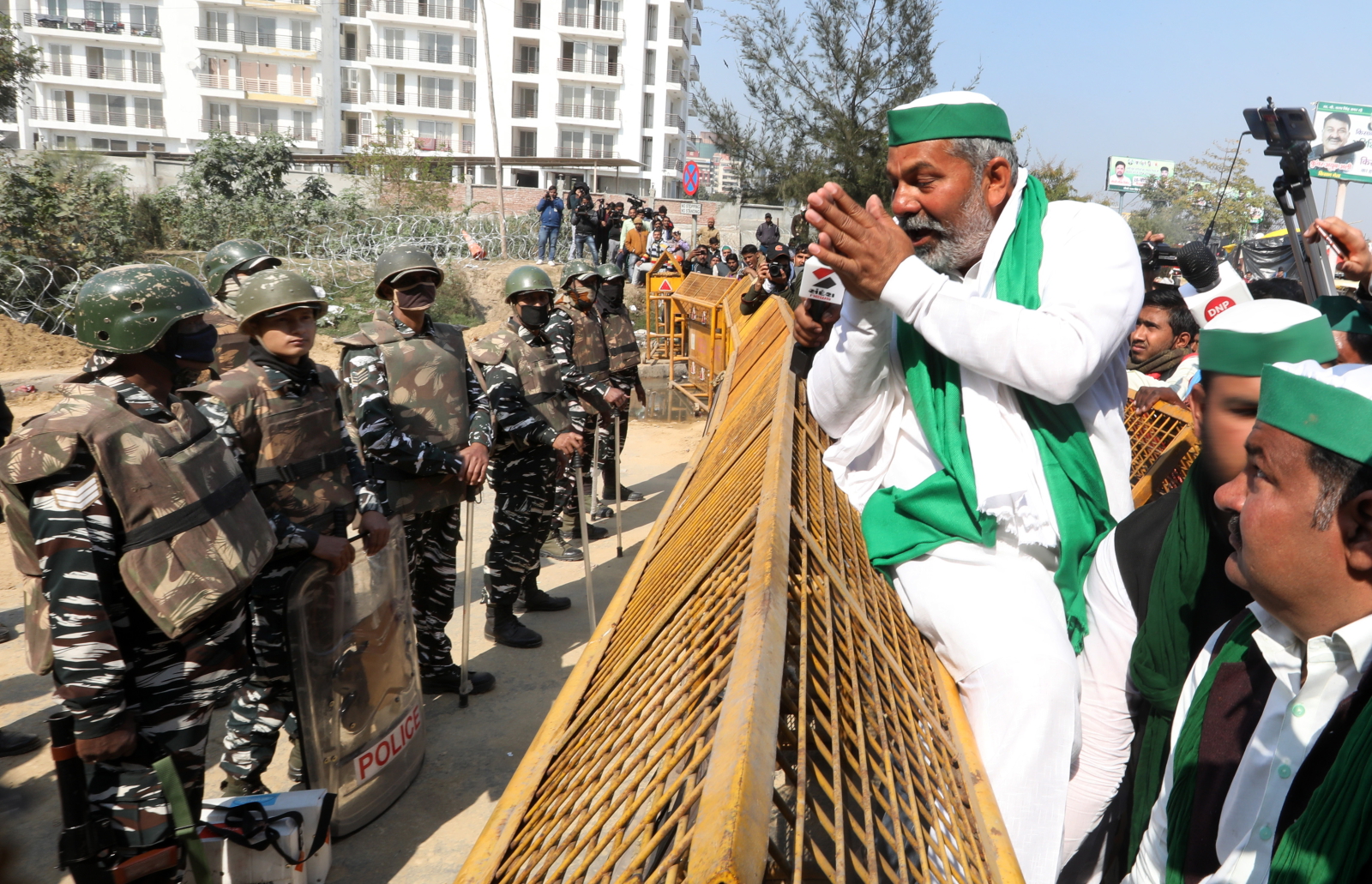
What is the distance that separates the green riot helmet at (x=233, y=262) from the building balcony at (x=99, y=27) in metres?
60.5

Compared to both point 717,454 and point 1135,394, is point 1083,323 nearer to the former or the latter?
point 717,454

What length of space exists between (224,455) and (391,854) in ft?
5.88

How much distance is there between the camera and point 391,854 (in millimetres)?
3643

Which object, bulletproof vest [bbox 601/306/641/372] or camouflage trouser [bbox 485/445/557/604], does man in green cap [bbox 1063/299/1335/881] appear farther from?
bulletproof vest [bbox 601/306/641/372]

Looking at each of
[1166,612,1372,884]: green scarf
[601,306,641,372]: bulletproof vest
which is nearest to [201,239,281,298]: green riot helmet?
[601,306,641,372]: bulletproof vest

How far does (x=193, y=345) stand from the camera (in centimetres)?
284

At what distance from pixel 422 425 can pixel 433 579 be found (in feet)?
2.73

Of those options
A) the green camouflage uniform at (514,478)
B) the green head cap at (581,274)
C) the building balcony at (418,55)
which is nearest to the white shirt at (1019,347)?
the green camouflage uniform at (514,478)

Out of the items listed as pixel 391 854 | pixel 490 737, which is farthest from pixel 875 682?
pixel 490 737

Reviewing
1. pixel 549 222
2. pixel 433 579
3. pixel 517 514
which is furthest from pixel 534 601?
pixel 549 222

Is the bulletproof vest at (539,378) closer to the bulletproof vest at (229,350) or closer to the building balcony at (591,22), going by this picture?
the bulletproof vest at (229,350)

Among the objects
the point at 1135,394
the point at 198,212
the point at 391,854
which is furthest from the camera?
the point at 198,212

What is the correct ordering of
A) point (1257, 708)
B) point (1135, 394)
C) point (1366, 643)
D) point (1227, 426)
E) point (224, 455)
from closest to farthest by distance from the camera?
point (1366, 643) < point (1257, 708) < point (1227, 426) < point (224, 455) < point (1135, 394)

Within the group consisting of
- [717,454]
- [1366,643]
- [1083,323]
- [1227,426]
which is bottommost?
[717,454]
